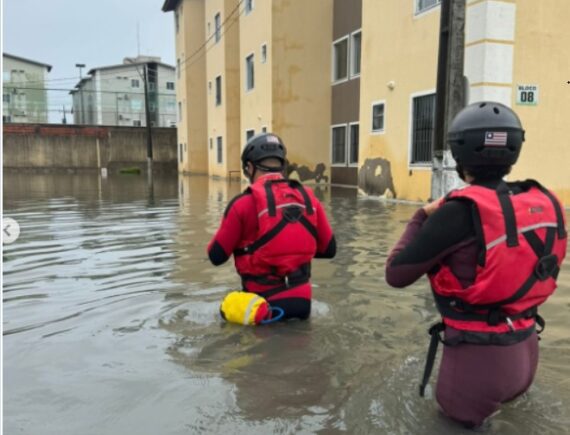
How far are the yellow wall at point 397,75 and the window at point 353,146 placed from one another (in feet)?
13.7

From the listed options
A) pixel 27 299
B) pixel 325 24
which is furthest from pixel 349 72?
pixel 27 299

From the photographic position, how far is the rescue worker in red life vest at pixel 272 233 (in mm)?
3836

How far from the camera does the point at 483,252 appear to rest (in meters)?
2.26

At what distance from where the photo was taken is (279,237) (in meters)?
3.86

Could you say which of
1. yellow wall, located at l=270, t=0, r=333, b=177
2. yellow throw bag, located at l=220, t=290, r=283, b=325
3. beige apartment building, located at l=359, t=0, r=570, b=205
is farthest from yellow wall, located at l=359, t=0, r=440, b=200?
yellow throw bag, located at l=220, t=290, r=283, b=325

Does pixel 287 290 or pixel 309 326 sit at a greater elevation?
pixel 287 290

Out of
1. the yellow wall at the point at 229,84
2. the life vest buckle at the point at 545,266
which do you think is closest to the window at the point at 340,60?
the yellow wall at the point at 229,84

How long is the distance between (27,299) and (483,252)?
15.4ft

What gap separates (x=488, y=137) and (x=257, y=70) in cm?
2124

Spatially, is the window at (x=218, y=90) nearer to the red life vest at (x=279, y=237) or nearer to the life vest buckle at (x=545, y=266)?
the red life vest at (x=279, y=237)

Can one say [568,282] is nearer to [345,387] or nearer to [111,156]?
[345,387]

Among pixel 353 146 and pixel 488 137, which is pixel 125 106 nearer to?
pixel 353 146

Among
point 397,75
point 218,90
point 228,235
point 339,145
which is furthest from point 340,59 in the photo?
point 228,235

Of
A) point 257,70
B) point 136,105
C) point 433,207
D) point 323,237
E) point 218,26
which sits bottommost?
point 323,237
